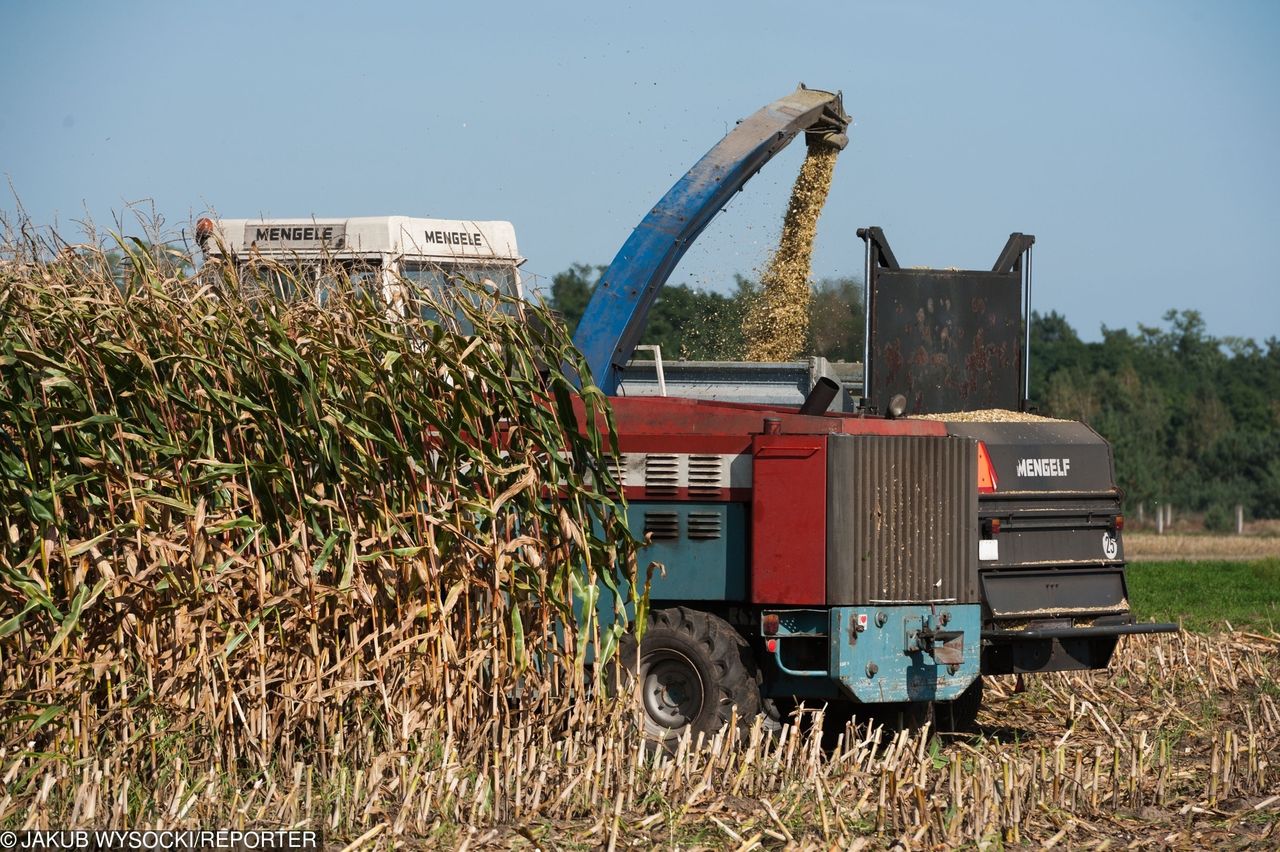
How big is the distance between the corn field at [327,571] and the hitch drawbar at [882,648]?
424 millimetres

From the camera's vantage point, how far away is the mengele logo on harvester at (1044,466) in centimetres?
821

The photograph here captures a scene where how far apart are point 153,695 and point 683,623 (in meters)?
2.48

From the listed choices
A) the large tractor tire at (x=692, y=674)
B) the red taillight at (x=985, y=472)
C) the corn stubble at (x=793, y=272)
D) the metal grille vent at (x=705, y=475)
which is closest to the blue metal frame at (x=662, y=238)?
the corn stubble at (x=793, y=272)

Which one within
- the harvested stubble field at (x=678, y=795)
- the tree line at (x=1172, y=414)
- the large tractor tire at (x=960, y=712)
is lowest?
the harvested stubble field at (x=678, y=795)

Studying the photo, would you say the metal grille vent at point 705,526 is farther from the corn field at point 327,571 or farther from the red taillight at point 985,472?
the red taillight at point 985,472

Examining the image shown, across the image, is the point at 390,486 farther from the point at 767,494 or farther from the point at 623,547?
the point at 767,494

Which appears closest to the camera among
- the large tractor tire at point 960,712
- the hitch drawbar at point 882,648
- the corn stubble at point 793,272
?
the hitch drawbar at point 882,648

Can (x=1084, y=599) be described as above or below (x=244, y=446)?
below

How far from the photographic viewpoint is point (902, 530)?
7742 millimetres

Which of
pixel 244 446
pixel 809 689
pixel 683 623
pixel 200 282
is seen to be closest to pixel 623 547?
pixel 683 623

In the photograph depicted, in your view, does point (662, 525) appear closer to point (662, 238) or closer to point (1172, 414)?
point (662, 238)

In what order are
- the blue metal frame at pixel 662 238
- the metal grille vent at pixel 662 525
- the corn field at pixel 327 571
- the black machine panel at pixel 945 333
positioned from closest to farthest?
the corn field at pixel 327 571 → the metal grille vent at pixel 662 525 → the black machine panel at pixel 945 333 → the blue metal frame at pixel 662 238

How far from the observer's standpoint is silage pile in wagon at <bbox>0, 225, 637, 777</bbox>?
660 centimetres

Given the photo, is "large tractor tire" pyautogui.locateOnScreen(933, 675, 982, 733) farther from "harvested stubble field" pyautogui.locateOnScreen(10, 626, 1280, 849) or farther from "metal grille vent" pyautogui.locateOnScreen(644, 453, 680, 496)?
"metal grille vent" pyautogui.locateOnScreen(644, 453, 680, 496)
